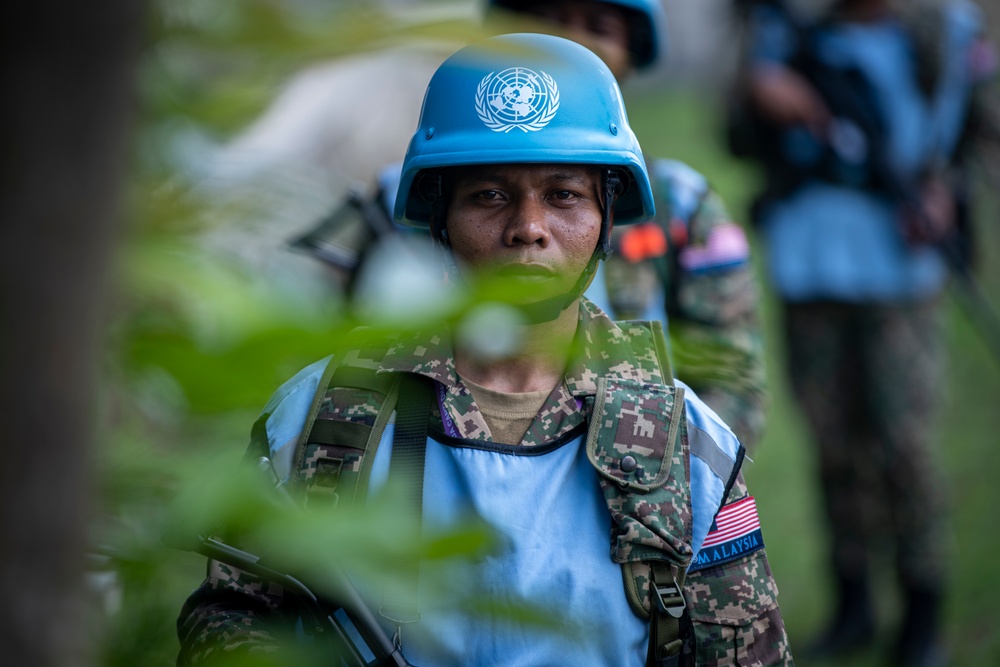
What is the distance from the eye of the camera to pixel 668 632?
1.70 metres

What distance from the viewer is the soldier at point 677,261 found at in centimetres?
270

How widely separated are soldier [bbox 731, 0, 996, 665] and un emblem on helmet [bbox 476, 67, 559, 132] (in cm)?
254

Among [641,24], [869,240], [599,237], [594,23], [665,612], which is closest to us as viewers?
[665,612]

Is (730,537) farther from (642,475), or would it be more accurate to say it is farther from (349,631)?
(349,631)

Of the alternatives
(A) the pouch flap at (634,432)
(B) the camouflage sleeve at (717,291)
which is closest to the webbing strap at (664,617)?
(A) the pouch flap at (634,432)

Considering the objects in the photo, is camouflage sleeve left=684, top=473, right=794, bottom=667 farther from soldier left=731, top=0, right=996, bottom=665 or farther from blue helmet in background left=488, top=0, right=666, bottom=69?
soldier left=731, top=0, right=996, bottom=665

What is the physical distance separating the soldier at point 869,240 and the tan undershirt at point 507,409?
265 cm

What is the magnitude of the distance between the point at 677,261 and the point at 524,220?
106 centimetres

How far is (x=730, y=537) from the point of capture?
1810 mm

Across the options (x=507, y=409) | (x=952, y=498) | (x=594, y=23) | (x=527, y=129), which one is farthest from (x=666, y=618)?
(x=952, y=498)

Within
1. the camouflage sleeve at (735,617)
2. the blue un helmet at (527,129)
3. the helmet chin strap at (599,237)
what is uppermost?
the blue un helmet at (527,129)

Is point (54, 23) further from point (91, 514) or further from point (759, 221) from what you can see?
point (759, 221)

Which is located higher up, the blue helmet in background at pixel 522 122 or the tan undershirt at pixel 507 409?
the blue helmet in background at pixel 522 122

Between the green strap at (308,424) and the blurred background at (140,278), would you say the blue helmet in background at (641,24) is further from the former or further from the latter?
the blurred background at (140,278)
